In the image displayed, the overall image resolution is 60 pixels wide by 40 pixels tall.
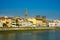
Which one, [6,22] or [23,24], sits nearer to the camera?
[6,22]

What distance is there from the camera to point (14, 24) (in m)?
64.0

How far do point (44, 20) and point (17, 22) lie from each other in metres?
27.0

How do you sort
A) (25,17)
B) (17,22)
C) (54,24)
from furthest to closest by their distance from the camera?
1. (54,24)
2. (25,17)
3. (17,22)

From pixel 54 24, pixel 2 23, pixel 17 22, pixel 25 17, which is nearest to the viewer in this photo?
pixel 2 23

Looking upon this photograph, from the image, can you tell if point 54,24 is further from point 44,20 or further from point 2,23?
point 2,23

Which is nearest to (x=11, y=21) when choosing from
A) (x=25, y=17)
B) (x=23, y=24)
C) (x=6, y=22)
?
(x=6, y=22)

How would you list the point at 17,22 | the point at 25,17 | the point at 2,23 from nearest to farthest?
the point at 2,23
the point at 17,22
the point at 25,17

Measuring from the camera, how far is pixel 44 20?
299ft

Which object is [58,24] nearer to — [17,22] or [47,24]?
[47,24]

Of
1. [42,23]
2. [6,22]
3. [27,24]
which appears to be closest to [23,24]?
[27,24]

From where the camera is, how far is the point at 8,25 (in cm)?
6128

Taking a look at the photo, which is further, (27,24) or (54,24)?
(54,24)

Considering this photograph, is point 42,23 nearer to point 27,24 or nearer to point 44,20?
point 44,20

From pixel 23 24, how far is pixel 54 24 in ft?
73.2
